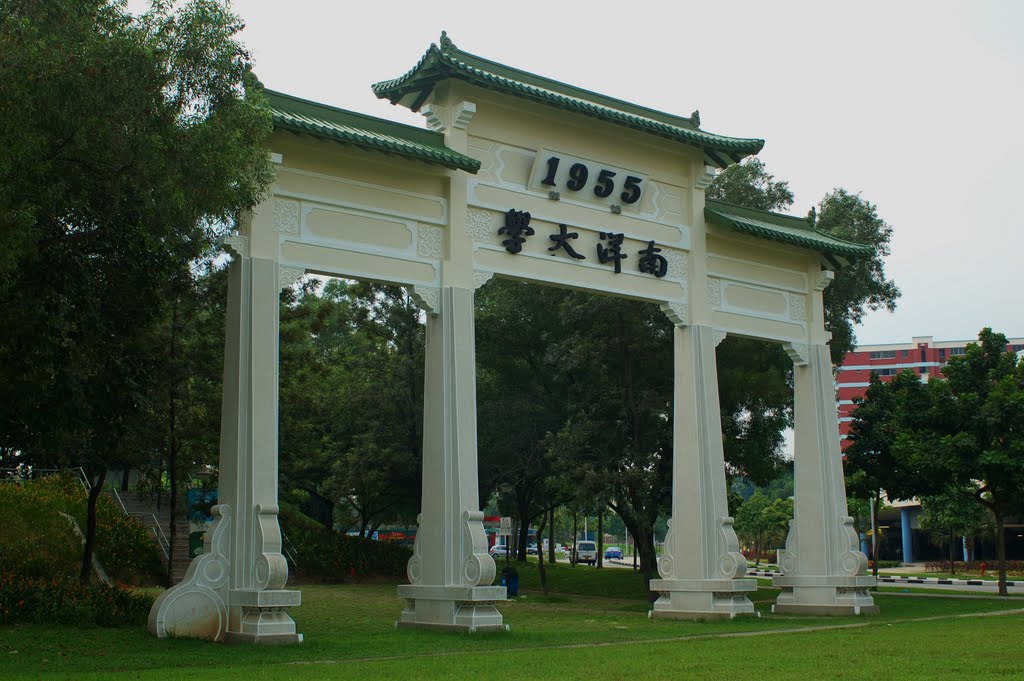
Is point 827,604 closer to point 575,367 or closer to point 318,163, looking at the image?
point 575,367

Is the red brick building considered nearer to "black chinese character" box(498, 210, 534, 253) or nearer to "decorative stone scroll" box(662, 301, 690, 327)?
"decorative stone scroll" box(662, 301, 690, 327)

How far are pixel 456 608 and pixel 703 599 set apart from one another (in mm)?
4614

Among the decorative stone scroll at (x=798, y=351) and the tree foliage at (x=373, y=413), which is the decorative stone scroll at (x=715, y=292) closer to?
the decorative stone scroll at (x=798, y=351)

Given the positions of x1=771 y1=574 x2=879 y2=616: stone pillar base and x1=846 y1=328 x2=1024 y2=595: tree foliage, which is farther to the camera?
x1=846 y1=328 x2=1024 y2=595: tree foliage

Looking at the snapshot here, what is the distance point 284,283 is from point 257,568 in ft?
11.2

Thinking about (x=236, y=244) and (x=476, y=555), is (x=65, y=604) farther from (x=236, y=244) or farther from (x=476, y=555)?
(x=476, y=555)

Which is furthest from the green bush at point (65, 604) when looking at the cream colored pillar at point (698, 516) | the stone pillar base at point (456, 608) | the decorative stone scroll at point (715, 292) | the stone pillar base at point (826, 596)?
the stone pillar base at point (826, 596)

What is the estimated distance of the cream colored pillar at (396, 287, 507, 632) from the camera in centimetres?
1291

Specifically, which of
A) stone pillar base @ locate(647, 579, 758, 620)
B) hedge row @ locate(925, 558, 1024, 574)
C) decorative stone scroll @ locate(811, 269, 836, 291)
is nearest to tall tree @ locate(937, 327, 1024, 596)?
decorative stone scroll @ locate(811, 269, 836, 291)

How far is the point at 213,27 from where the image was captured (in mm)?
10109

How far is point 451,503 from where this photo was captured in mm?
13305

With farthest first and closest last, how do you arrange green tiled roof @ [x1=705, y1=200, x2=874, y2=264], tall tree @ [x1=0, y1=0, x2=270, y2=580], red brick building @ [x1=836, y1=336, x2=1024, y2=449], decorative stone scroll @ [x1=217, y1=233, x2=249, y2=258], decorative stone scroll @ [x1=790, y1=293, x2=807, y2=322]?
red brick building @ [x1=836, y1=336, x2=1024, y2=449] → decorative stone scroll @ [x1=790, y1=293, x2=807, y2=322] → green tiled roof @ [x1=705, y1=200, x2=874, y2=264] → decorative stone scroll @ [x1=217, y1=233, x2=249, y2=258] → tall tree @ [x1=0, y1=0, x2=270, y2=580]

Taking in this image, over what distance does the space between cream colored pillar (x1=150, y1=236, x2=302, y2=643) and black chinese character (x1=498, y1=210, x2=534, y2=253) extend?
3.51 metres

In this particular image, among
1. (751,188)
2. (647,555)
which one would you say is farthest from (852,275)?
(647,555)
